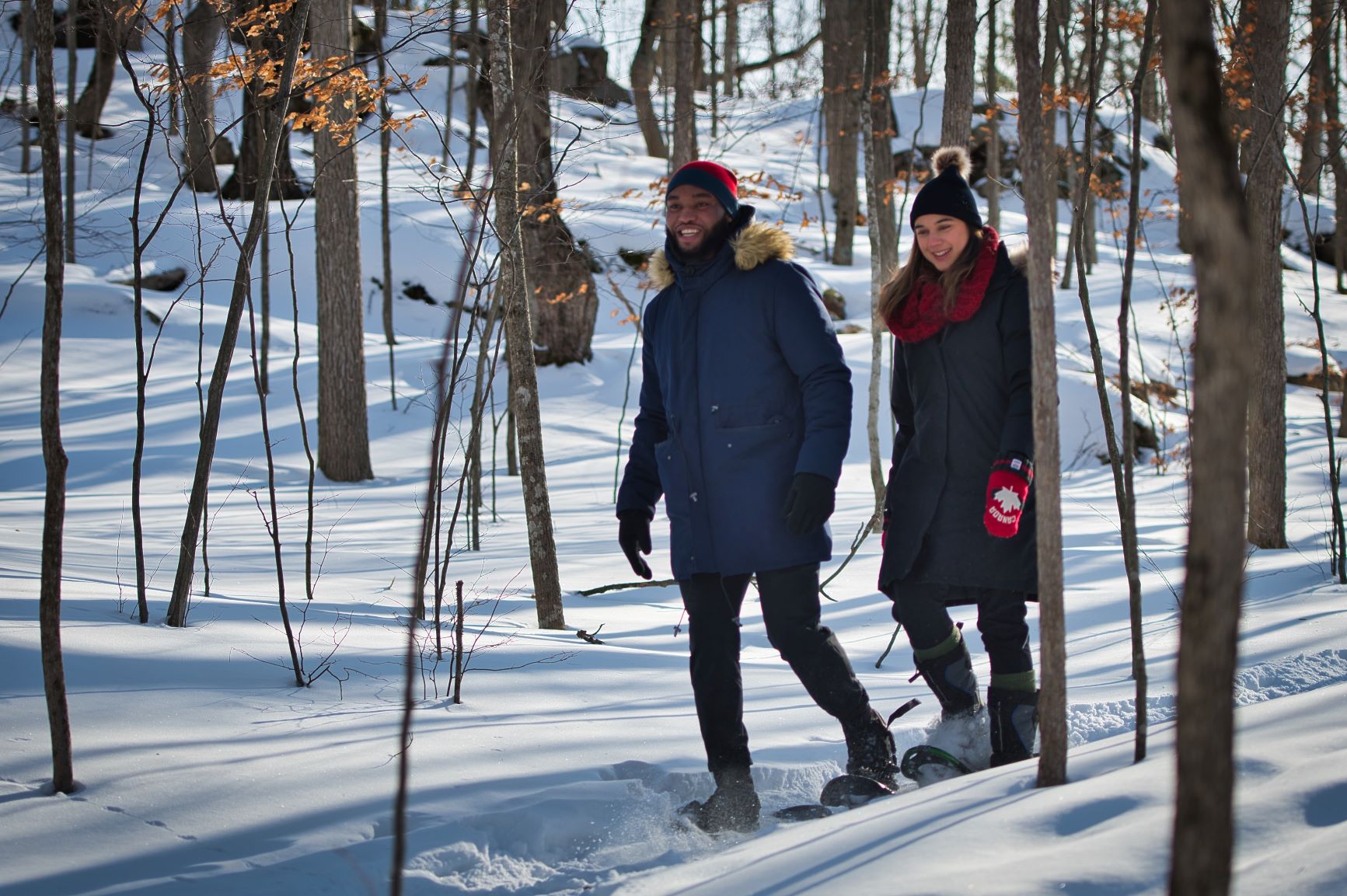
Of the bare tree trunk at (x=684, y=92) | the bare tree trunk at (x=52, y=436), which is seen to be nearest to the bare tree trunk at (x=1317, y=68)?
the bare tree trunk at (x=52, y=436)

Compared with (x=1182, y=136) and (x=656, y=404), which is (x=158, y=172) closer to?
(x=656, y=404)

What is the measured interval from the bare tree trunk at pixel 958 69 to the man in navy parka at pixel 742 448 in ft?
11.6

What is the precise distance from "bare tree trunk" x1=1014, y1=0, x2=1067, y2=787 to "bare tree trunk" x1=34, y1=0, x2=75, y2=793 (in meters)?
2.20

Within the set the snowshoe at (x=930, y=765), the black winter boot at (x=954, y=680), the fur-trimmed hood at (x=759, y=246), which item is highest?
the fur-trimmed hood at (x=759, y=246)

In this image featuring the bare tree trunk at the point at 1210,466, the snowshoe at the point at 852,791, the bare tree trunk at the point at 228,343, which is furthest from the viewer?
the bare tree trunk at the point at 228,343

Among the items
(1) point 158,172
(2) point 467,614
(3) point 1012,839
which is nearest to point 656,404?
(3) point 1012,839

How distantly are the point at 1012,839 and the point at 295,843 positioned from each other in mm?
1515

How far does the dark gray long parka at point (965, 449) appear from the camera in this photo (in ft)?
9.31

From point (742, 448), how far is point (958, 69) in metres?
4.21

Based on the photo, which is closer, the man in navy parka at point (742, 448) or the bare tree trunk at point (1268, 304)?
the man in navy parka at point (742, 448)

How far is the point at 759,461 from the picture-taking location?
273 cm

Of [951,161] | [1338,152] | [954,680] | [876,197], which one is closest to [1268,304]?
[1338,152]

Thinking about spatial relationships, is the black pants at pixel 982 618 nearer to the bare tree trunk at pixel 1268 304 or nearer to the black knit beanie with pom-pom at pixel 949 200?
the black knit beanie with pom-pom at pixel 949 200

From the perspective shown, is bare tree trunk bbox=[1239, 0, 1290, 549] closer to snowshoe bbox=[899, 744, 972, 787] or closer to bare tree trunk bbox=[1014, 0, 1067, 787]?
snowshoe bbox=[899, 744, 972, 787]
